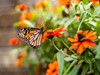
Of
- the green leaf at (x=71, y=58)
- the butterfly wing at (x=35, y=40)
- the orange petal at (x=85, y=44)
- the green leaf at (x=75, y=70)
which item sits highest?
the butterfly wing at (x=35, y=40)

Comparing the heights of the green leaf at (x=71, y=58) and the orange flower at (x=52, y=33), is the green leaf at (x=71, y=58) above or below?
below

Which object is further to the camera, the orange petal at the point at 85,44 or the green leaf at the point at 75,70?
the green leaf at the point at 75,70

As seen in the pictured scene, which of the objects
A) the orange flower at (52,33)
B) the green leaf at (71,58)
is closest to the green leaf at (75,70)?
the green leaf at (71,58)

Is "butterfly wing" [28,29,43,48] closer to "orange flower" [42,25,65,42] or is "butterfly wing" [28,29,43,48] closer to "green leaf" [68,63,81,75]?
"orange flower" [42,25,65,42]

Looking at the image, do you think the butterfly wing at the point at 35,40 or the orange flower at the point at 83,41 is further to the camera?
the butterfly wing at the point at 35,40

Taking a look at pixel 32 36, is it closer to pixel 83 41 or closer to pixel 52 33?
pixel 52 33

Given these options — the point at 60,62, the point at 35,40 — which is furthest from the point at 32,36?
the point at 60,62

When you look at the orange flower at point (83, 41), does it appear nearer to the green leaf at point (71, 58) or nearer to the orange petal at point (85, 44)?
the orange petal at point (85, 44)

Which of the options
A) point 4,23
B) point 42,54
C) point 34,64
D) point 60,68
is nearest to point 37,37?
point 60,68

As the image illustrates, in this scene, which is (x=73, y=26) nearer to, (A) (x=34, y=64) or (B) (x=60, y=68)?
(B) (x=60, y=68)

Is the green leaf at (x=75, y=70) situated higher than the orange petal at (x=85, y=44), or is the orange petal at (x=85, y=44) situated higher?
the orange petal at (x=85, y=44)
